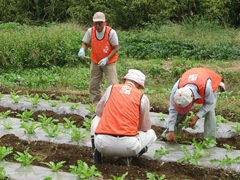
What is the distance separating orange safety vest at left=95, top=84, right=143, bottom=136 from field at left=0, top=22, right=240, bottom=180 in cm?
45

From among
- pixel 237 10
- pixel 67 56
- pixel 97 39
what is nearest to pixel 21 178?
pixel 97 39

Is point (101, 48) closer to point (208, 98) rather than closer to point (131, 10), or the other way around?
point (208, 98)

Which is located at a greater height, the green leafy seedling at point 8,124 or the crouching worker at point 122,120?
the crouching worker at point 122,120

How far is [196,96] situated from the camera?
11.5ft

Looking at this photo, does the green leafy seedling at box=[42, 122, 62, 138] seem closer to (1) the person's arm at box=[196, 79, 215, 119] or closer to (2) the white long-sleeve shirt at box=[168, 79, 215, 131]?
(2) the white long-sleeve shirt at box=[168, 79, 215, 131]

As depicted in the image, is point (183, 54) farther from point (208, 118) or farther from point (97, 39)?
point (208, 118)

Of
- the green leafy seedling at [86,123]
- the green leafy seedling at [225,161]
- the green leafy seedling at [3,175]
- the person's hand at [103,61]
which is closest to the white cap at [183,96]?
the green leafy seedling at [225,161]

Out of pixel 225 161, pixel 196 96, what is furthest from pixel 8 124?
pixel 225 161

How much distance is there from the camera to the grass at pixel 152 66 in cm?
735

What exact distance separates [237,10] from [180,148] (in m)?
12.4

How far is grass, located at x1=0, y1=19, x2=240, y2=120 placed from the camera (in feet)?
24.1

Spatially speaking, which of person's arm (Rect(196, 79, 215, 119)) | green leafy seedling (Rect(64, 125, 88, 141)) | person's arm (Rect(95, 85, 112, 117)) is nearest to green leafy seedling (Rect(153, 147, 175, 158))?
person's arm (Rect(196, 79, 215, 119))

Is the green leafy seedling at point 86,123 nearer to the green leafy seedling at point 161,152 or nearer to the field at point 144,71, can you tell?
the field at point 144,71

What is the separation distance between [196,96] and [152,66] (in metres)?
5.53
